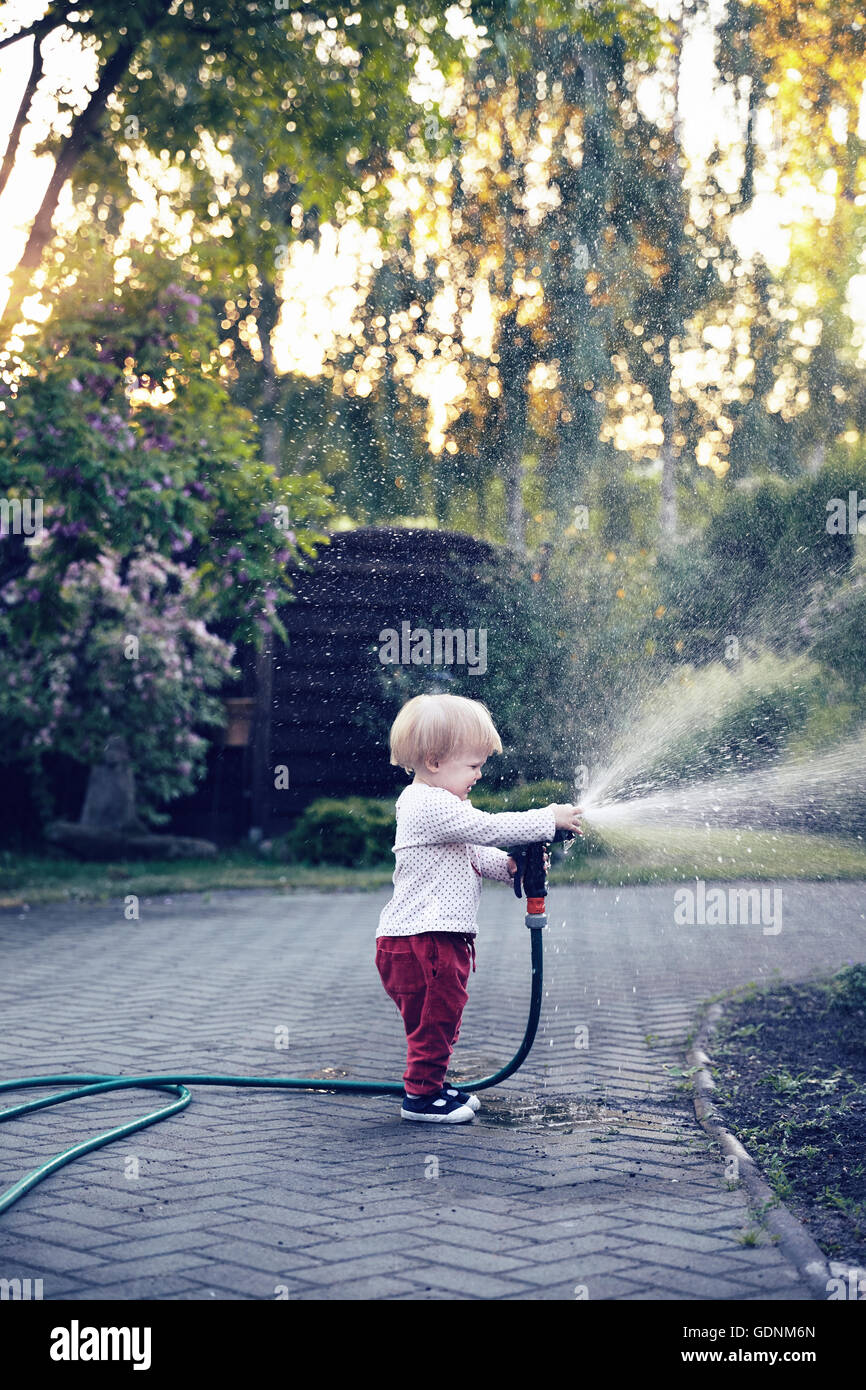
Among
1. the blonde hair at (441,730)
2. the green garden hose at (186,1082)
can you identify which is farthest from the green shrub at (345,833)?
the blonde hair at (441,730)

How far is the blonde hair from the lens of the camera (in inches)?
162

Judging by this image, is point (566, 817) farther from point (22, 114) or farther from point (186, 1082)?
point (22, 114)

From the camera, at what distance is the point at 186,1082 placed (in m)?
4.53

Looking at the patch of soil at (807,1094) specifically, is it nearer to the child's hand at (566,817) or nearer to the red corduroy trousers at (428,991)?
the red corduroy trousers at (428,991)

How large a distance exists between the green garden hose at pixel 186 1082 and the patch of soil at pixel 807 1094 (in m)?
0.71

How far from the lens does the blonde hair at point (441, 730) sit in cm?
411

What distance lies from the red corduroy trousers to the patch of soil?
910 millimetres

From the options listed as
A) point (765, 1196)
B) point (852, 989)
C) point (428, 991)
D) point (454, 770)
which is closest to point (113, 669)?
point (852, 989)

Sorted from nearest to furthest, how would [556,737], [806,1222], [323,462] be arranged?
[806,1222], [556,737], [323,462]

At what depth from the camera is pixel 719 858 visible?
41.8 feet

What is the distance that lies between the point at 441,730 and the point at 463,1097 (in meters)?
1.17

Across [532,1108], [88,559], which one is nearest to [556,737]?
[88,559]

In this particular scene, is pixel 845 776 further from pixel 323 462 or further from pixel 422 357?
pixel 323 462

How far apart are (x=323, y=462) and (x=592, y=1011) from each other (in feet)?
55.5
